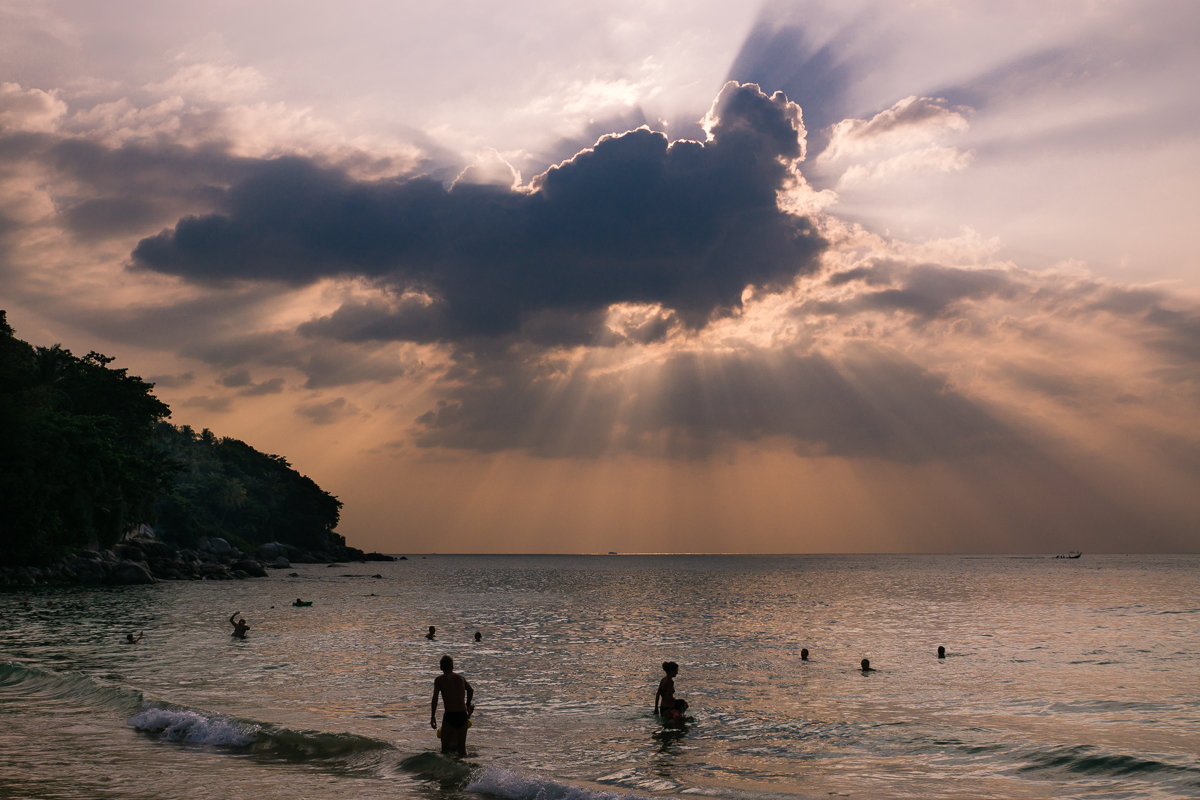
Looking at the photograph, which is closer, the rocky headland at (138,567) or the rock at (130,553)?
the rocky headland at (138,567)

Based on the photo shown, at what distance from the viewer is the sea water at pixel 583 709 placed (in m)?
18.5

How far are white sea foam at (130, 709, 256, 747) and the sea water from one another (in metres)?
0.07

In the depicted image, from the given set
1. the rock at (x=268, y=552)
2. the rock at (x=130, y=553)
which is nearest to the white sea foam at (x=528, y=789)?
the rock at (x=130, y=553)

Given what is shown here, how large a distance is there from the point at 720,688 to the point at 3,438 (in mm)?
66801

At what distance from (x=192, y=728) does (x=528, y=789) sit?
33.5 feet

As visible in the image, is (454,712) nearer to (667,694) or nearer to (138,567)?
(667,694)

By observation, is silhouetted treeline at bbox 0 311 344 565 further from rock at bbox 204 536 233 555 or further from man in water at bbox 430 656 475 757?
man in water at bbox 430 656 475 757

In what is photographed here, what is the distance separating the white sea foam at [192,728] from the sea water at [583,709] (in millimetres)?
66

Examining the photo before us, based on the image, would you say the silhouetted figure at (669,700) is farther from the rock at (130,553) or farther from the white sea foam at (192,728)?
the rock at (130,553)

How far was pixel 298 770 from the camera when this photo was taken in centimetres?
1847

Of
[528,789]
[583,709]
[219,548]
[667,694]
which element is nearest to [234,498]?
[219,548]

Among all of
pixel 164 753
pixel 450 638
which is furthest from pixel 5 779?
pixel 450 638

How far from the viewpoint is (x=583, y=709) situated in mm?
28188

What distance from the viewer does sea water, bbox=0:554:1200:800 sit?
18.5 m
